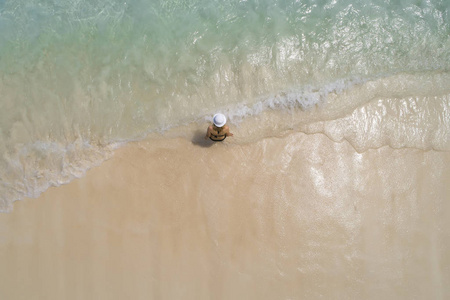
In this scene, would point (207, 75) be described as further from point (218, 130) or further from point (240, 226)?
point (240, 226)

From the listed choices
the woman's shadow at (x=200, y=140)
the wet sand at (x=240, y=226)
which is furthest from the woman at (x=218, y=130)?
the wet sand at (x=240, y=226)

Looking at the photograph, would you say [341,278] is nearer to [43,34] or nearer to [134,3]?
[134,3]

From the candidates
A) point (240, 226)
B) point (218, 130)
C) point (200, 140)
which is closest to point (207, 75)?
point (200, 140)

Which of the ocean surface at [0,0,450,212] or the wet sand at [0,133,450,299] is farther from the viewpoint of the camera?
the ocean surface at [0,0,450,212]

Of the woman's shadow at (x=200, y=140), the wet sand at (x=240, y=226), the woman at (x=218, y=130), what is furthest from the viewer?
the woman's shadow at (x=200, y=140)

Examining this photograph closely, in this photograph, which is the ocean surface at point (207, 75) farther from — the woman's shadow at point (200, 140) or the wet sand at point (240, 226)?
the wet sand at point (240, 226)

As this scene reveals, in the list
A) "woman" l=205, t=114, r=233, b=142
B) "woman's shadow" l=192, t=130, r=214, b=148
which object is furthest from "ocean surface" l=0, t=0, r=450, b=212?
"woman" l=205, t=114, r=233, b=142

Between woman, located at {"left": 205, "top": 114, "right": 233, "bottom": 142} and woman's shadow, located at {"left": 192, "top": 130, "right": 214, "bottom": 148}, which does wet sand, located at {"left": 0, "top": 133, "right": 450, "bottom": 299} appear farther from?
woman, located at {"left": 205, "top": 114, "right": 233, "bottom": 142}
